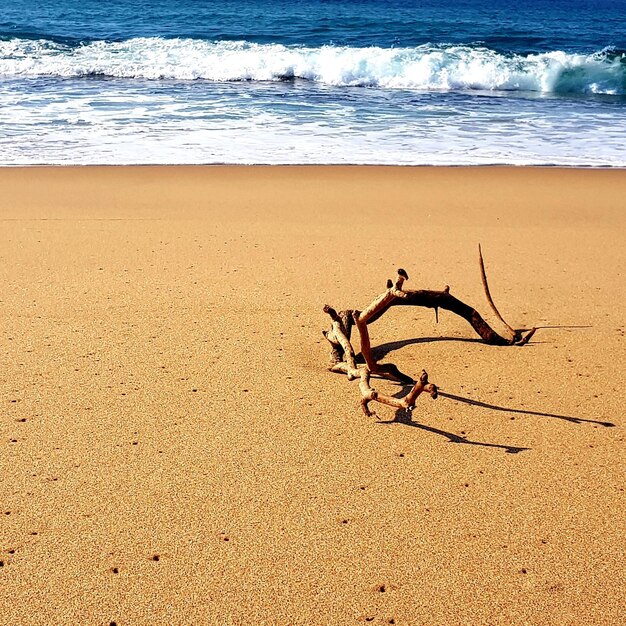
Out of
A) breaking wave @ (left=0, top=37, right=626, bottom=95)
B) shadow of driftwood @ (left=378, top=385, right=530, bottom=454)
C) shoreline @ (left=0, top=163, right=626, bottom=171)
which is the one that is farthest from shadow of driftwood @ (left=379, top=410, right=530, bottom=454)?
breaking wave @ (left=0, top=37, right=626, bottom=95)

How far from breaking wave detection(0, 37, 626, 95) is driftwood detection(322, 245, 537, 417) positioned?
40.3 feet

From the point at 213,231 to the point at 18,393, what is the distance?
2854 millimetres

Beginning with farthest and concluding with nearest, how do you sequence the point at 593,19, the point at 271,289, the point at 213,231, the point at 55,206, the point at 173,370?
the point at 593,19
the point at 55,206
the point at 213,231
the point at 271,289
the point at 173,370

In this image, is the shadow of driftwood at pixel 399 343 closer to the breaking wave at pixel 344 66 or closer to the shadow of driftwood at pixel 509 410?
the shadow of driftwood at pixel 509 410

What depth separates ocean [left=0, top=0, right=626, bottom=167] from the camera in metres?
9.95

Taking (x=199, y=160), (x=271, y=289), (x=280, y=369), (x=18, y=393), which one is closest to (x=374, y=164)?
(x=199, y=160)

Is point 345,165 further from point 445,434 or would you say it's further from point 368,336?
point 445,434

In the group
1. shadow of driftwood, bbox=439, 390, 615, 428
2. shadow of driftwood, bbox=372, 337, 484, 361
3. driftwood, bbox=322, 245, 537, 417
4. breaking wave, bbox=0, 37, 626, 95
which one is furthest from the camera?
breaking wave, bbox=0, 37, 626, 95

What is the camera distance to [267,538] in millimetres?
2850

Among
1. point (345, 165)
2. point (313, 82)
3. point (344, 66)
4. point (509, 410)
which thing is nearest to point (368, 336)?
point (509, 410)

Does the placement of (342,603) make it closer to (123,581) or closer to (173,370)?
(123,581)

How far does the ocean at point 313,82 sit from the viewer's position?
9.95 metres

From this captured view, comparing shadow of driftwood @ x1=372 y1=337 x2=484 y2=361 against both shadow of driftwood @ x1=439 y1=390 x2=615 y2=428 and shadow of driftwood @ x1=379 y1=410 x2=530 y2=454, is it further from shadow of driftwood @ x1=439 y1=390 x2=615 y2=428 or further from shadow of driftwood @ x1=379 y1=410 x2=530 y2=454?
shadow of driftwood @ x1=379 y1=410 x2=530 y2=454

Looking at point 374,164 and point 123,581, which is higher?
point 123,581
